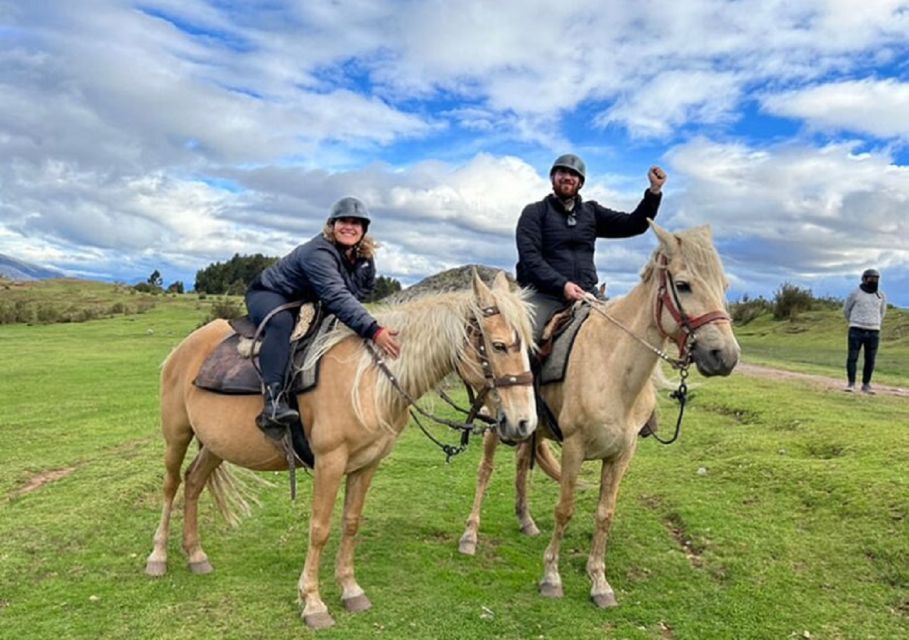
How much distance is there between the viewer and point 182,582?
16.9 feet

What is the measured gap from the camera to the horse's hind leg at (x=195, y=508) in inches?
213

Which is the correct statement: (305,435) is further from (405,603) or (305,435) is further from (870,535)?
(870,535)

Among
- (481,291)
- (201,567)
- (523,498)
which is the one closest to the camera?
(481,291)

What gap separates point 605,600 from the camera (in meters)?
5.00

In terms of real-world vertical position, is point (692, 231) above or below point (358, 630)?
above

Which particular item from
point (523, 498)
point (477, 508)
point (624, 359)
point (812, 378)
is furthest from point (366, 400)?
point (812, 378)

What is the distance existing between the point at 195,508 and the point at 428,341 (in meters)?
2.80

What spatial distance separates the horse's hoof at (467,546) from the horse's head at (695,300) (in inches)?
108

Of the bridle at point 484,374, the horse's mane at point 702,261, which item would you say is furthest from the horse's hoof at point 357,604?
the horse's mane at point 702,261

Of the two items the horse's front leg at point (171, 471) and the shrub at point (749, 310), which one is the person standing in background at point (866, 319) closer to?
the horse's front leg at point (171, 471)

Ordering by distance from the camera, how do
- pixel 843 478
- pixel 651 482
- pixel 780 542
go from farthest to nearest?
pixel 651 482 < pixel 843 478 < pixel 780 542

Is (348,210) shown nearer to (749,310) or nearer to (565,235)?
(565,235)

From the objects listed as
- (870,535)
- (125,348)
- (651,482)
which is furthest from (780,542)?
(125,348)

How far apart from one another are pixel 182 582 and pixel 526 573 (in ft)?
9.42
